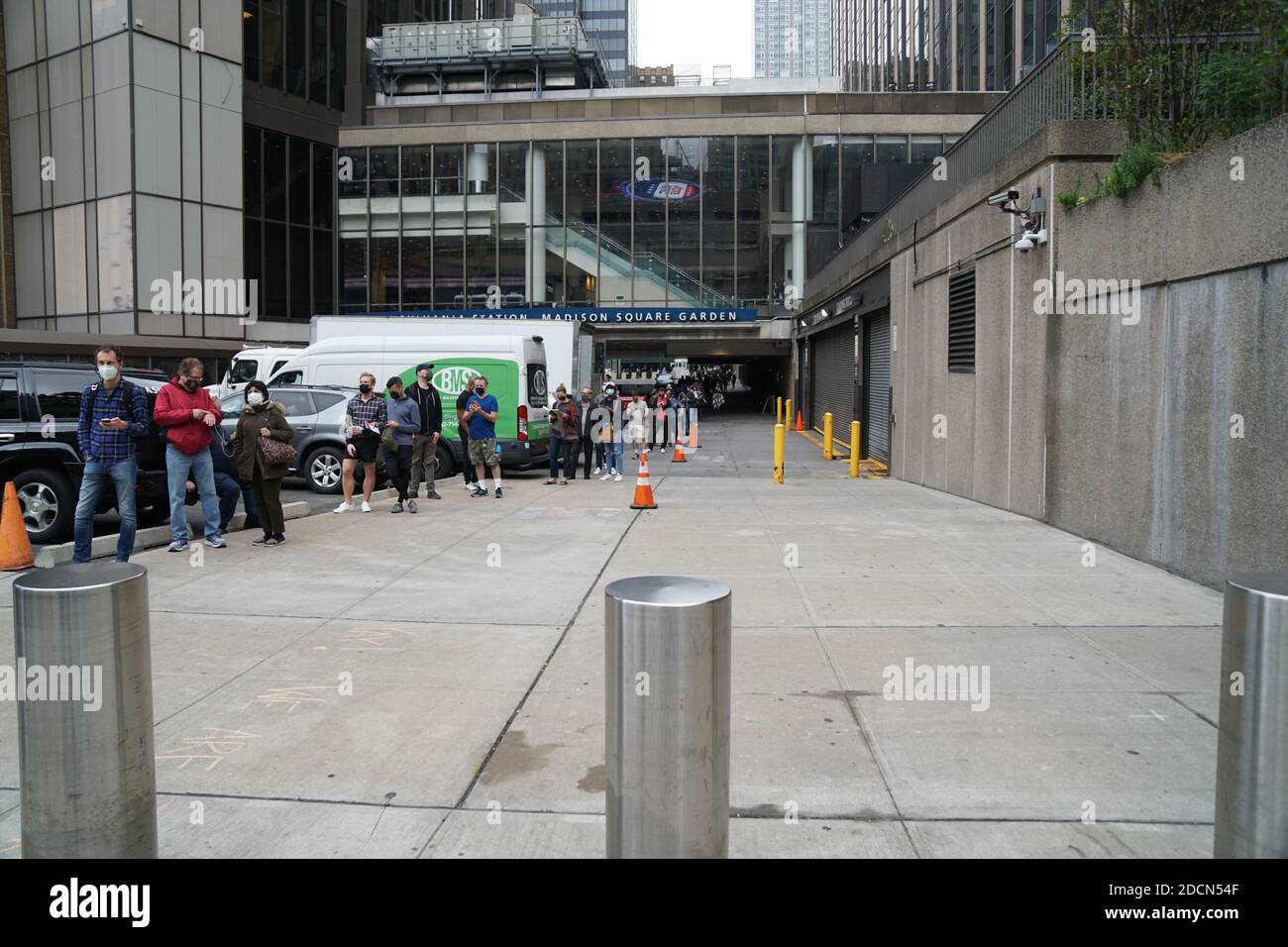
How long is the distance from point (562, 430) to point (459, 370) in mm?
2234

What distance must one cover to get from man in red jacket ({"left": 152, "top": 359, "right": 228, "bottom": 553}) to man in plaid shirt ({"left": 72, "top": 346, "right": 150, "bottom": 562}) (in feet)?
1.09

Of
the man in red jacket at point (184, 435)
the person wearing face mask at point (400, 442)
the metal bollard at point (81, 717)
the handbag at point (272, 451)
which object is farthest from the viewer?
the person wearing face mask at point (400, 442)

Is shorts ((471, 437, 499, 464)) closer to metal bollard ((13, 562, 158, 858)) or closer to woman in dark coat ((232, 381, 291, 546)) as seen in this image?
woman in dark coat ((232, 381, 291, 546))

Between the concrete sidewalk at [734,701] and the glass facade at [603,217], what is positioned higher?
the glass facade at [603,217]

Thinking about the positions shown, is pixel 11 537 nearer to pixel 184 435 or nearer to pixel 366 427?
pixel 184 435

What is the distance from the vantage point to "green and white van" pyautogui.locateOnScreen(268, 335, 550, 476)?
56.7ft

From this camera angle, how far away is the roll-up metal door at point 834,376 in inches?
970

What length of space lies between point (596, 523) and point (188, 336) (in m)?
24.7

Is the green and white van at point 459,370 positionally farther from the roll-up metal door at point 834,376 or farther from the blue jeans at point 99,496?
the blue jeans at point 99,496

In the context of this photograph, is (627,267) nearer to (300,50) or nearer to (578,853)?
(300,50)

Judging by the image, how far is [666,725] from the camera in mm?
2688

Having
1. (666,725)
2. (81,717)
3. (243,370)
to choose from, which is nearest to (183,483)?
(81,717)

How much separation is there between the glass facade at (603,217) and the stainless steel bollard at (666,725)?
1467 inches

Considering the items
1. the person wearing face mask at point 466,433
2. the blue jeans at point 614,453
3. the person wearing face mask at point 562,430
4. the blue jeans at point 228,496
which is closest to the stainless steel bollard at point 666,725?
the blue jeans at point 228,496
